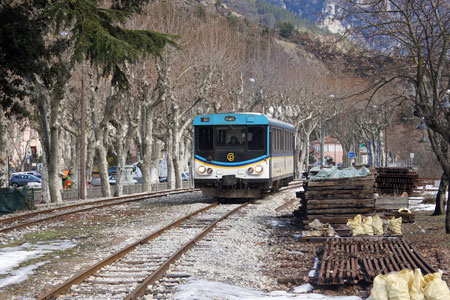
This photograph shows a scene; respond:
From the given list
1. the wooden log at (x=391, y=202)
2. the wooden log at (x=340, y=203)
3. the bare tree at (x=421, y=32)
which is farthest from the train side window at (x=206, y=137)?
the wooden log at (x=340, y=203)

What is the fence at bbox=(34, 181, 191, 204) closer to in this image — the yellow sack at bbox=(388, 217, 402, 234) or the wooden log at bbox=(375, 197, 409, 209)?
the wooden log at bbox=(375, 197, 409, 209)

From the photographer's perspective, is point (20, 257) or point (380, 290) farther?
point (20, 257)

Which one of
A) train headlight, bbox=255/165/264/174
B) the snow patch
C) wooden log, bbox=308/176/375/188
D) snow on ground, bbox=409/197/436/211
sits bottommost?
the snow patch

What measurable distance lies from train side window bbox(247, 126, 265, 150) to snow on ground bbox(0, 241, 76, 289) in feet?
36.9

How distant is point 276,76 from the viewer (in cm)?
6128

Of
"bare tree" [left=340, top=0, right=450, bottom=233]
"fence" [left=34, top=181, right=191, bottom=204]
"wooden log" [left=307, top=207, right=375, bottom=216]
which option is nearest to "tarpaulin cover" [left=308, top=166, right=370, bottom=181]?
"wooden log" [left=307, top=207, right=375, bottom=216]

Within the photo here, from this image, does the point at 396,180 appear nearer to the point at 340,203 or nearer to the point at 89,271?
the point at 340,203

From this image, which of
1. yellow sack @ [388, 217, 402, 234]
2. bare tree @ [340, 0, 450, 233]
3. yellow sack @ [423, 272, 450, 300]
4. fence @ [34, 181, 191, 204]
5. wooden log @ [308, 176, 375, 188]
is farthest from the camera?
fence @ [34, 181, 191, 204]

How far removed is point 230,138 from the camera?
24000 mm

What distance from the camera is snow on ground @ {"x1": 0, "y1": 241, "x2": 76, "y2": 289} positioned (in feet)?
31.5

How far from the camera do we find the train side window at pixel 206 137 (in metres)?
23.9

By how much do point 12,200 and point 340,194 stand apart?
1227 centimetres

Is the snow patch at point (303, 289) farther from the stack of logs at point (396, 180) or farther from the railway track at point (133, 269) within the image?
the stack of logs at point (396, 180)

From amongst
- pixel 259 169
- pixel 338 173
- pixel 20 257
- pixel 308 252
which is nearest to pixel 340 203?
pixel 338 173
